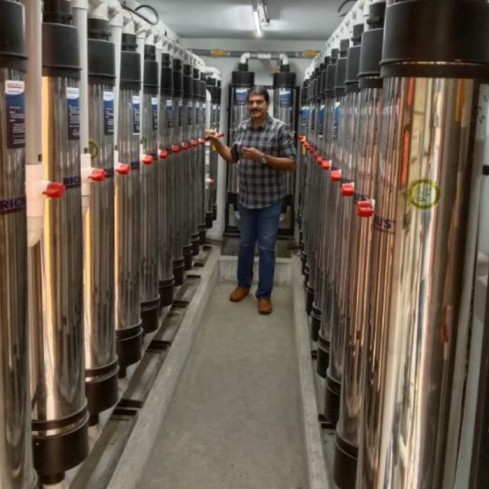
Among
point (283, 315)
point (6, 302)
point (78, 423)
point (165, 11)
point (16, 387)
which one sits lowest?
point (283, 315)

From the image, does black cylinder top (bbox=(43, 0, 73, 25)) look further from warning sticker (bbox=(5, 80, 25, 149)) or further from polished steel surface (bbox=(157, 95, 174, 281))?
polished steel surface (bbox=(157, 95, 174, 281))

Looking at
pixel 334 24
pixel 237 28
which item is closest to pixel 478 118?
pixel 334 24

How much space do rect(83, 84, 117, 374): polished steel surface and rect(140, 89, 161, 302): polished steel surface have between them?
0.83 m

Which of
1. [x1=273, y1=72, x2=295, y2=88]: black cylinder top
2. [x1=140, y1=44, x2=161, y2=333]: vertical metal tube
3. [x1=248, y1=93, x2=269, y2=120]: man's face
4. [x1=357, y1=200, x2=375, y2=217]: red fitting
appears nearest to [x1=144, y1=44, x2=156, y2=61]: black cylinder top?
[x1=140, y1=44, x2=161, y2=333]: vertical metal tube

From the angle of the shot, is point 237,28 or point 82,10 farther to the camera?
point 237,28

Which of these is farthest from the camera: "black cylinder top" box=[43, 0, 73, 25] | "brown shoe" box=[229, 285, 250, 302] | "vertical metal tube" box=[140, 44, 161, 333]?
"brown shoe" box=[229, 285, 250, 302]

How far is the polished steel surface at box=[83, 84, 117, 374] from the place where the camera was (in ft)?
7.47

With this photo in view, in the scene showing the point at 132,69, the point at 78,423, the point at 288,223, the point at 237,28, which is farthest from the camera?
the point at 288,223

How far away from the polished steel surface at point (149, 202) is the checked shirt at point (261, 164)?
1.13 meters

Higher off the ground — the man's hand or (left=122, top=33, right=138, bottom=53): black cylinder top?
(left=122, top=33, right=138, bottom=53): black cylinder top

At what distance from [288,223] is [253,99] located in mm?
2700

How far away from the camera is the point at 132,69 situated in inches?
104

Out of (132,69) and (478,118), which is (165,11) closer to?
(132,69)

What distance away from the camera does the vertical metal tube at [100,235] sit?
2229mm
